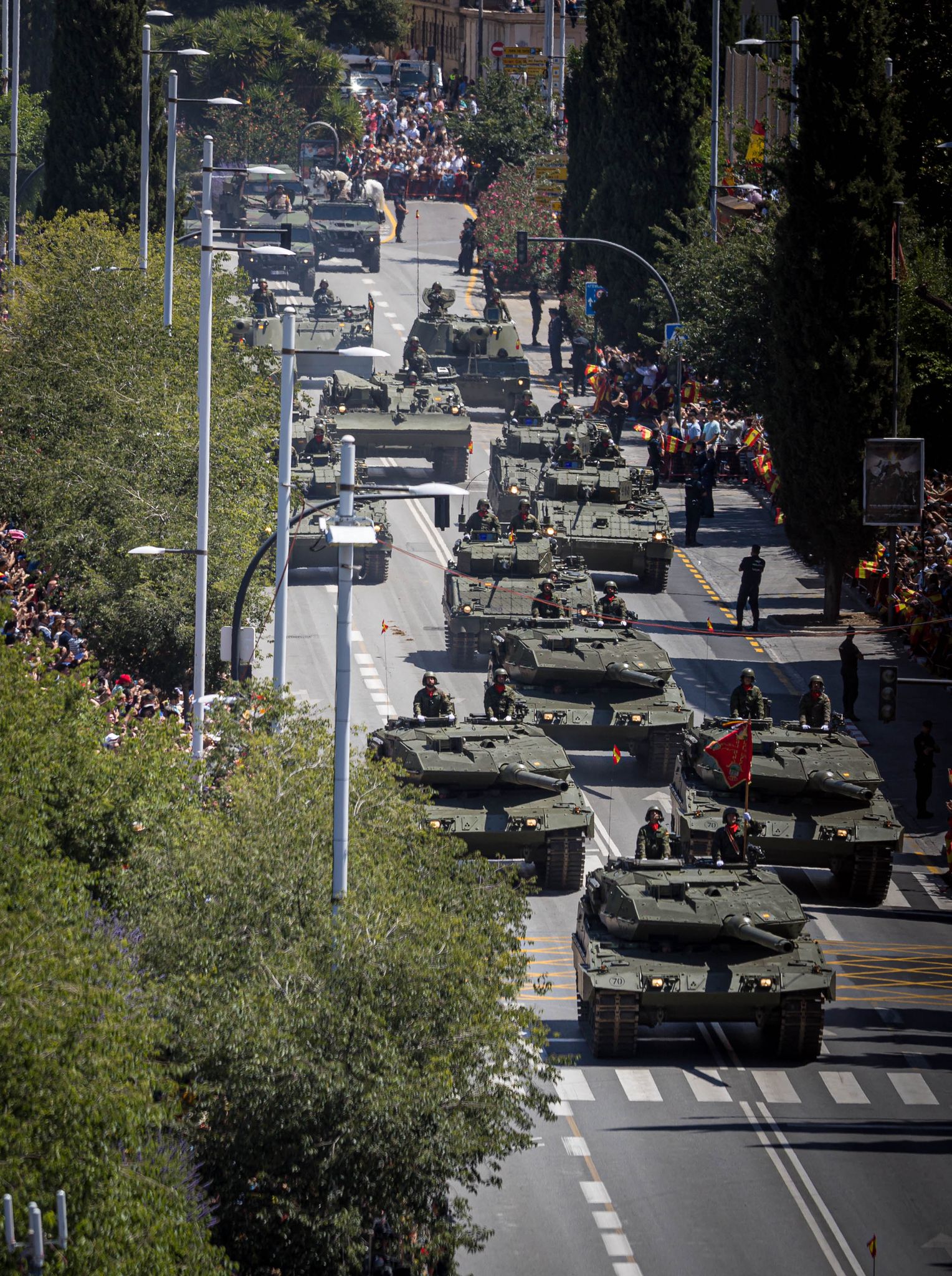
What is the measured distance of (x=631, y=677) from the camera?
3158cm

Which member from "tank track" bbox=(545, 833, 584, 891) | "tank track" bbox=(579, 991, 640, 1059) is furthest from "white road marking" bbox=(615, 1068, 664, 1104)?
"tank track" bbox=(545, 833, 584, 891)

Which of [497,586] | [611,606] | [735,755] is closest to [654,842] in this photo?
[735,755]

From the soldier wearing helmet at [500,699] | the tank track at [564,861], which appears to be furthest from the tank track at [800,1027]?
the soldier wearing helmet at [500,699]

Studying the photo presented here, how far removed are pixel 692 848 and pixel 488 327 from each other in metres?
30.0

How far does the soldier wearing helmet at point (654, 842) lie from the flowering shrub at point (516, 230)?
156ft

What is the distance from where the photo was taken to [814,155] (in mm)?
38375

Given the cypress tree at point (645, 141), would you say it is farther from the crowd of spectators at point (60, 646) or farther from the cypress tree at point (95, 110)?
the crowd of spectators at point (60, 646)

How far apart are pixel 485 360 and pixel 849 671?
22.3m

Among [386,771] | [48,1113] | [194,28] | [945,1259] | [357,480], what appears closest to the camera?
[48,1113]

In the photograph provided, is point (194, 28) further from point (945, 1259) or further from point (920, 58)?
point (945, 1259)

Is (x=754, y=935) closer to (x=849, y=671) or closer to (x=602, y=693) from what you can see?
(x=602, y=693)

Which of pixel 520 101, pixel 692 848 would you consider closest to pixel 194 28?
pixel 520 101

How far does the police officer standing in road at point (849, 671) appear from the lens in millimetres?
34875

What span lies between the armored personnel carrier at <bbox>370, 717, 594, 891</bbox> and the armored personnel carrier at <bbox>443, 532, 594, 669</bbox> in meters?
7.47
